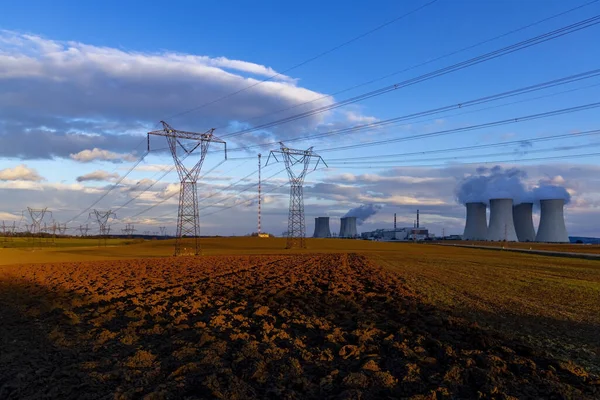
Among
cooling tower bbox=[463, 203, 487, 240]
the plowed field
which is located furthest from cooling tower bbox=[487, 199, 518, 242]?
the plowed field

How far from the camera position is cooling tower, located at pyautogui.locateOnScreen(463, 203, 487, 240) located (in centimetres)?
13475

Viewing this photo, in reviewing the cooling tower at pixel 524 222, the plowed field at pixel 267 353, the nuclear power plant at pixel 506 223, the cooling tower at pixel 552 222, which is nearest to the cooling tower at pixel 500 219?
the nuclear power plant at pixel 506 223

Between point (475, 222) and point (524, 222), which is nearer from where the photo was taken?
point (475, 222)

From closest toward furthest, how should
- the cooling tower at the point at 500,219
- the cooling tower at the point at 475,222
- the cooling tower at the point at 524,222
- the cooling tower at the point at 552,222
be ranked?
the cooling tower at the point at 552,222, the cooling tower at the point at 500,219, the cooling tower at the point at 475,222, the cooling tower at the point at 524,222

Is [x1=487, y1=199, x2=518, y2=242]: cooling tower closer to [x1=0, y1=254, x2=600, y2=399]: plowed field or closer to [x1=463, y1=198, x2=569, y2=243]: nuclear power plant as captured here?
[x1=463, y1=198, x2=569, y2=243]: nuclear power plant

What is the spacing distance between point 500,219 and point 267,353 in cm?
12259

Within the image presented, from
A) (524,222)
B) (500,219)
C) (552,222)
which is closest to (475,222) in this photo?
(500,219)

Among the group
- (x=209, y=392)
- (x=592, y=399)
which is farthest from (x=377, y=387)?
(x=592, y=399)

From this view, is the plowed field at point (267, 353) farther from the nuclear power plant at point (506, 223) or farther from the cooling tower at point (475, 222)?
the cooling tower at point (475, 222)

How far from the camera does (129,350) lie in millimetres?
11250

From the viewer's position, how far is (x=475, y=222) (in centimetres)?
13538

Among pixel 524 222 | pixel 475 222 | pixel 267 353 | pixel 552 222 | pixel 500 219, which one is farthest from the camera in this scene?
pixel 524 222

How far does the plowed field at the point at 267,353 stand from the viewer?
8.26m

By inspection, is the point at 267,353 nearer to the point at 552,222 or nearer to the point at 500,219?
the point at 500,219
